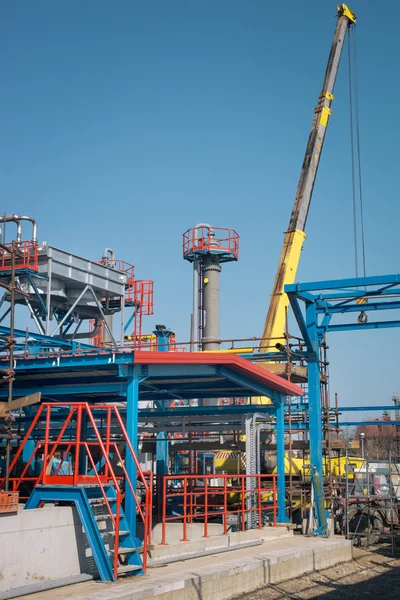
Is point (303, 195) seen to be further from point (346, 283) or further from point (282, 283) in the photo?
point (346, 283)

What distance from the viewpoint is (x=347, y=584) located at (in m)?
16.1

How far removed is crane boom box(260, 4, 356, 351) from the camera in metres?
32.3

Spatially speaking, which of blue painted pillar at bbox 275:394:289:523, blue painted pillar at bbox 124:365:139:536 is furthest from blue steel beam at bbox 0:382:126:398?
blue painted pillar at bbox 275:394:289:523

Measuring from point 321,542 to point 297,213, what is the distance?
1834 centimetres

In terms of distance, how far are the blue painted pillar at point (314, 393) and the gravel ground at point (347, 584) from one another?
124 inches

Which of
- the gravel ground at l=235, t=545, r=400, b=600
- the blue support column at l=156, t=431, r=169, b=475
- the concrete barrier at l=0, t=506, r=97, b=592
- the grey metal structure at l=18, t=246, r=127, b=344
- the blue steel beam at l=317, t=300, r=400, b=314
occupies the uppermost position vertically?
the grey metal structure at l=18, t=246, r=127, b=344

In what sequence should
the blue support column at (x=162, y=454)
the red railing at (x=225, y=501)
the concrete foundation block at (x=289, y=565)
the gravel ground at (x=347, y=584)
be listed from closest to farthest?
the gravel ground at (x=347, y=584) → the concrete foundation block at (x=289, y=565) → the red railing at (x=225, y=501) → the blue support column at (x=162, y=454)

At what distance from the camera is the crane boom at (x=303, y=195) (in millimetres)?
32281

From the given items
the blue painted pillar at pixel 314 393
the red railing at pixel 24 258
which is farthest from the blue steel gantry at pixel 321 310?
the red railing at pixel 24 258

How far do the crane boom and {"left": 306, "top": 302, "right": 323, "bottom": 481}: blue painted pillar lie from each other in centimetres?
764

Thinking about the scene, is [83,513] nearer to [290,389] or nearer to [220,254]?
[290,389]

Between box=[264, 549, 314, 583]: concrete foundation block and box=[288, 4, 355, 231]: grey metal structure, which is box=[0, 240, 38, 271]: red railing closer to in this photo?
box=[288, 4, 355, 231]: grey metal structure

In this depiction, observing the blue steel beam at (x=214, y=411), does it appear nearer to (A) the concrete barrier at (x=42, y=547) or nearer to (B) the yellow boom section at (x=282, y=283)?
(A) the concrete barrier at (x=42, y=547)

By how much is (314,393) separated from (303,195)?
47.9 feet
